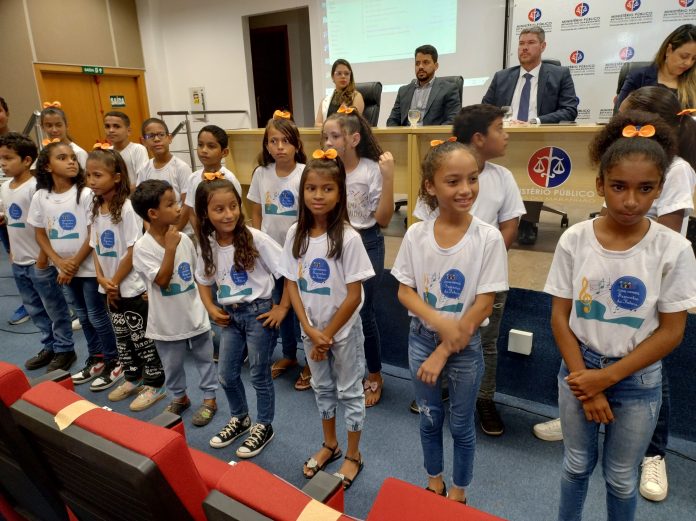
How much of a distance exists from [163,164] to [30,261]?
0.91 metres

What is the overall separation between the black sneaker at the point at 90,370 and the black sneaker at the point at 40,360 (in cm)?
31

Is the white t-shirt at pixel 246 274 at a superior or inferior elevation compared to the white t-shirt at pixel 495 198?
inferior

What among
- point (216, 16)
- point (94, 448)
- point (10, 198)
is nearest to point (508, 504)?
point (94, 448)

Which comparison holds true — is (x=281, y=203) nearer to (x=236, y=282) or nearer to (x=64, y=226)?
(x=236, y=282)

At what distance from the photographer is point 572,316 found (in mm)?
1183

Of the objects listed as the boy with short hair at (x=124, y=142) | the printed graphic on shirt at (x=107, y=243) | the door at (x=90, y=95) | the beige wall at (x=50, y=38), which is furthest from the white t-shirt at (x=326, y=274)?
the beige wall at (x=50, y=38)

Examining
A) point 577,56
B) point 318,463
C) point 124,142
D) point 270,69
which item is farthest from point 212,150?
point 270,69

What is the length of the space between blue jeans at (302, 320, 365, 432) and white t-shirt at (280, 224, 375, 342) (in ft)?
0.19

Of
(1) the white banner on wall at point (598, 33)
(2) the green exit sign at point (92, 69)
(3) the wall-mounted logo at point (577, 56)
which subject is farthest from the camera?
(2) the green exit sign at point (92, 69)

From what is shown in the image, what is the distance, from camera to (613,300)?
3.61 feet

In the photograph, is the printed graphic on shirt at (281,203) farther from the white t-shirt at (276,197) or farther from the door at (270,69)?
the door at (270,69)

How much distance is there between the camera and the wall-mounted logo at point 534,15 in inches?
190

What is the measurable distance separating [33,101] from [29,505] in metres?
6.97

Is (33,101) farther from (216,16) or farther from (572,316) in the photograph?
(572,316)
